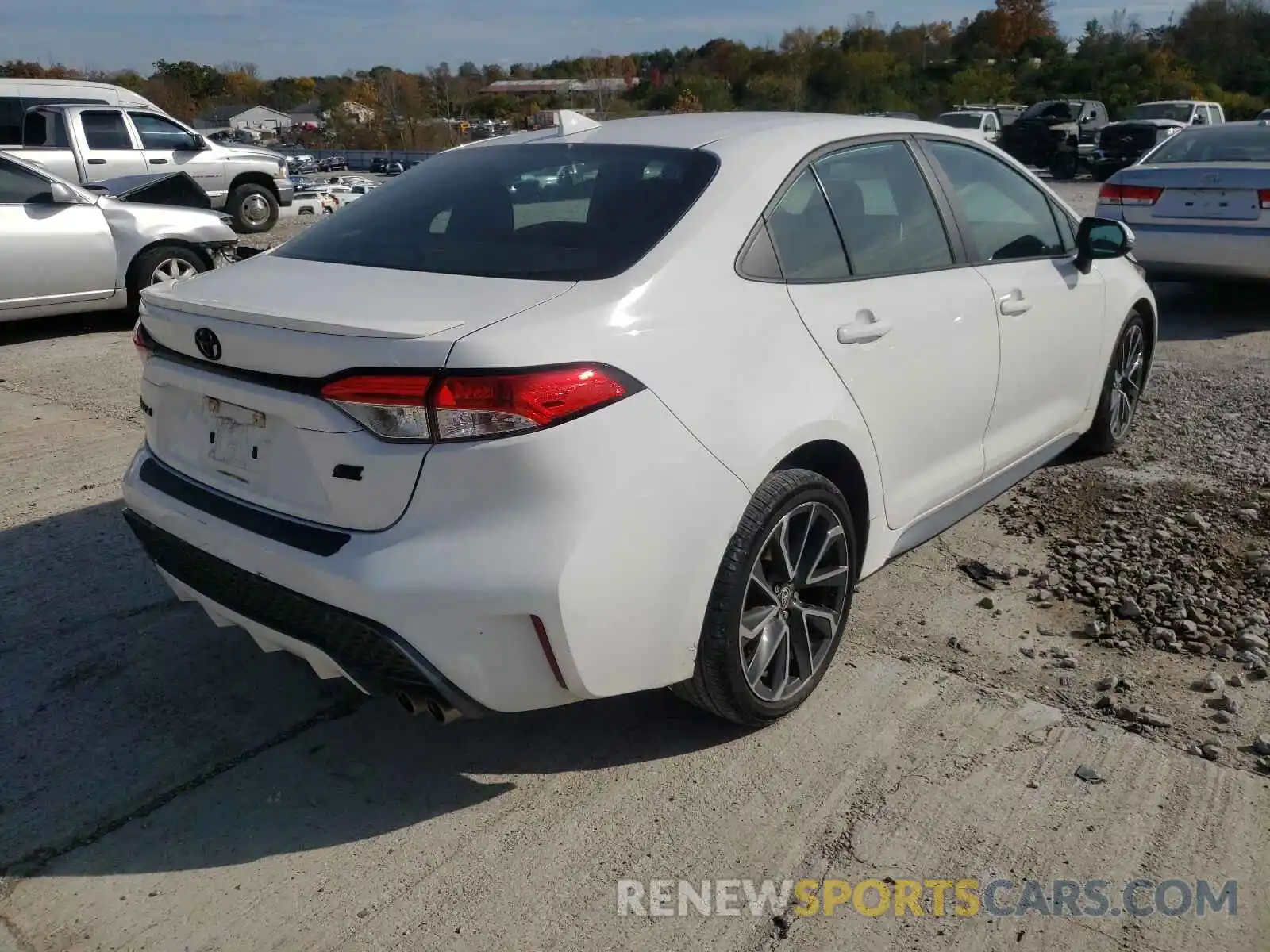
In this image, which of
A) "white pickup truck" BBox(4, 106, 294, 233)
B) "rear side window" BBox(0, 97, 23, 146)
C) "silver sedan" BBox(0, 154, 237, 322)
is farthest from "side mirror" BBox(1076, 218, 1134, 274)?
"rear side window" BBox(0, 97, 23, 146)

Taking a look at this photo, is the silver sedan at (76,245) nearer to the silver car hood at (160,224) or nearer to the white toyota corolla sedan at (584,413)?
the silver car hood at (160,224)

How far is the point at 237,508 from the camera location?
8.76 feet

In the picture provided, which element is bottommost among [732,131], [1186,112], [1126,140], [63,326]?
[63,326]

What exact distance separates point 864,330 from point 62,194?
7.41m

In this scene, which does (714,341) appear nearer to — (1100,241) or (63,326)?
(1100,241)

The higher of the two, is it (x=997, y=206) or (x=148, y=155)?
(x=997, y=206)

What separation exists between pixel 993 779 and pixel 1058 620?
41.5 inches

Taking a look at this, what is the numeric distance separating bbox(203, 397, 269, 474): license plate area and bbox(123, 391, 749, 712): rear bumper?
177mm

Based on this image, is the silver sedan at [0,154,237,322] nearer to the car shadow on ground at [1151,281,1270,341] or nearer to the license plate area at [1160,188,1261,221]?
the license plate area at [1160,188,1261,221]

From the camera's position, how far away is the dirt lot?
2.37 m

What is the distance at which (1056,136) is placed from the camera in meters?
28.4

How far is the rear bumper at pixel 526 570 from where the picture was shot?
2.31 m

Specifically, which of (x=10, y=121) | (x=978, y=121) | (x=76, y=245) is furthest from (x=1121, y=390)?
(x=978, y=121)

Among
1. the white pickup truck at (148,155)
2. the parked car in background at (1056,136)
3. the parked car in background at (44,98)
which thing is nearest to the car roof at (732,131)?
the white pickup truck at (148,155)
